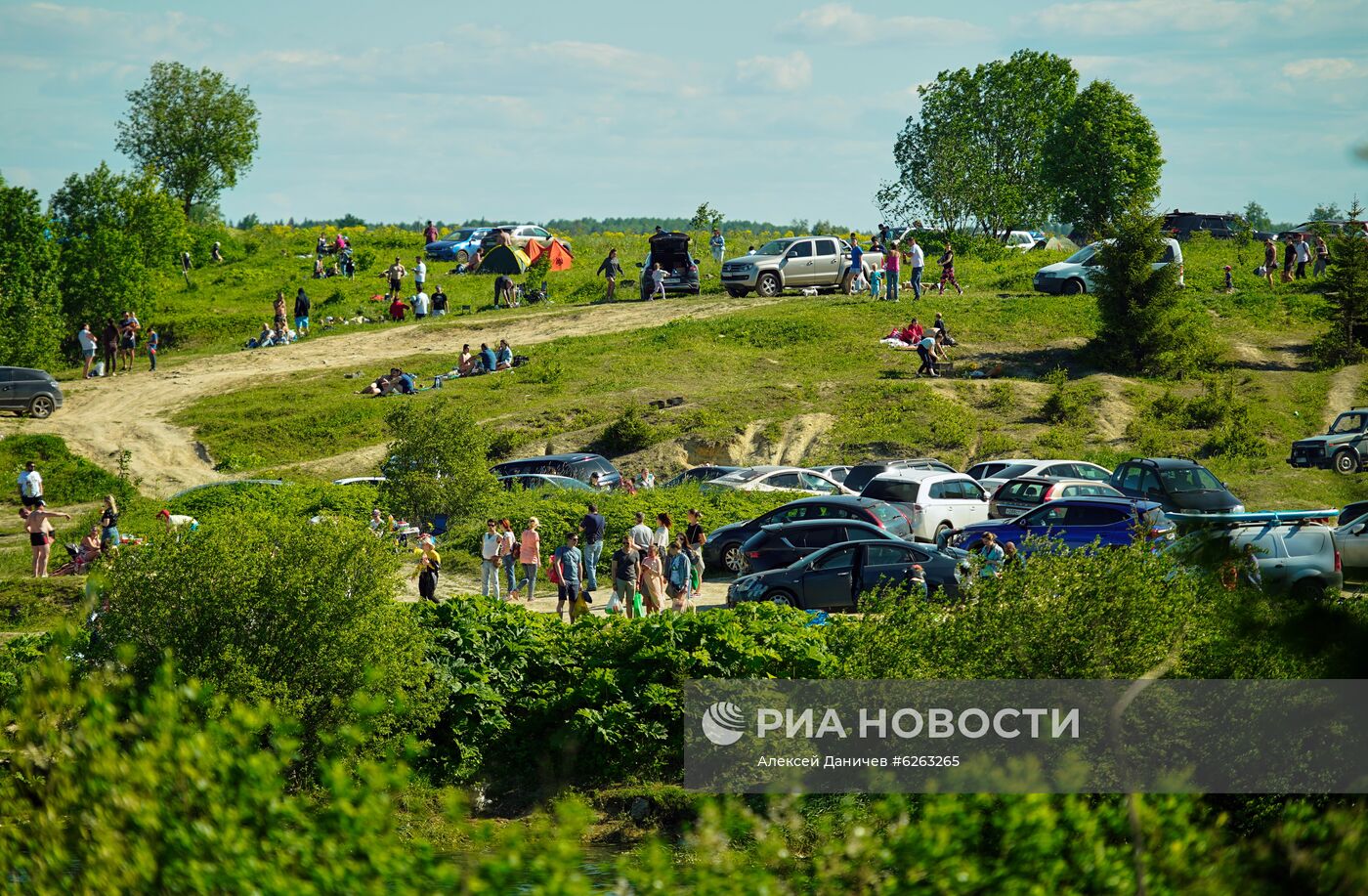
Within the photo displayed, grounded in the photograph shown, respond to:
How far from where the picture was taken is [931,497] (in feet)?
91.9

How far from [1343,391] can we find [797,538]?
21.7 meters

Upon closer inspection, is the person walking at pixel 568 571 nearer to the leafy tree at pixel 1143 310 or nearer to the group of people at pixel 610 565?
the group of people at pixel 610 565

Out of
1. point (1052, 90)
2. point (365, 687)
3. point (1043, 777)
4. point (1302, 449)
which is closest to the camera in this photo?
point (1043, 777)

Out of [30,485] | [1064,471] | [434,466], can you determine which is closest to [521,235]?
[30,485]

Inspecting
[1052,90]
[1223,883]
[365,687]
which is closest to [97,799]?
[1223,883]

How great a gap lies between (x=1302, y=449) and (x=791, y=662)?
66.0ft

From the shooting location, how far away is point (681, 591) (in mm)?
22672

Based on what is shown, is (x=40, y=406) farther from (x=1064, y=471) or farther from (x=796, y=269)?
(x=1064, y=471)

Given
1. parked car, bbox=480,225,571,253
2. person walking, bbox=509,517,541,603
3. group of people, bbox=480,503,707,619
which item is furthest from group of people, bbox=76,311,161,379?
person walking, bbox=509,517,541,603

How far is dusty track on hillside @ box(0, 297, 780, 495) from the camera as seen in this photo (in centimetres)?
A: 3734

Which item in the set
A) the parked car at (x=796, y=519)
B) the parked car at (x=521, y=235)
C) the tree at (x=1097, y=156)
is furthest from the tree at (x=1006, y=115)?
the parked car at (x=796, y=519)

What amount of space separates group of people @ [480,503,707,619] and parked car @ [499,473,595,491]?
4.26 meters

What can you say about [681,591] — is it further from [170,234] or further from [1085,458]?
[170,234]

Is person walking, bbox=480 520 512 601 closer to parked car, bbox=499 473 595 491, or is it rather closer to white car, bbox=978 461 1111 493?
parked car, bbox=499 473 595 491
